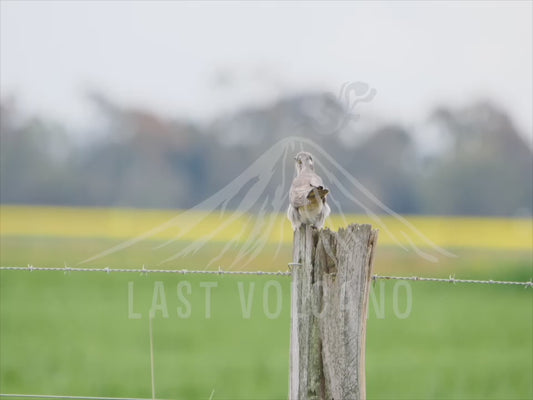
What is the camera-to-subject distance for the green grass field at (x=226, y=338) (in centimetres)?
1161

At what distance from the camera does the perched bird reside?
482 cm

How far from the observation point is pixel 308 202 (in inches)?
192

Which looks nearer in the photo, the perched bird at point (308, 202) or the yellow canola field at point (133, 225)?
the perched bird at point (308, 202)

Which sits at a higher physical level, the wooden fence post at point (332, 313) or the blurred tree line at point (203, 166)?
the blurred tree line at point (203, 166)

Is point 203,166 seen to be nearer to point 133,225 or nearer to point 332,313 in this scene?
point 133,225

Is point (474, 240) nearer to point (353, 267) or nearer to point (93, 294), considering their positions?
point (93, 294)

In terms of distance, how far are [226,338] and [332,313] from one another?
1135 cm

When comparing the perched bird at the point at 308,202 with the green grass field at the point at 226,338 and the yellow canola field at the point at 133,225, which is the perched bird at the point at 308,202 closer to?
the green grass field at the point at 226,338

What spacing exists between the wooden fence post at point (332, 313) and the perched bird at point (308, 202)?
0.28 m

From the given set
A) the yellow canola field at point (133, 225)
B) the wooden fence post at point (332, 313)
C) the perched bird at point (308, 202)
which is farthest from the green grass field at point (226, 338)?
the yellow canola field at point (133, 225)

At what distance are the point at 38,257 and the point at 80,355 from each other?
14752 mm

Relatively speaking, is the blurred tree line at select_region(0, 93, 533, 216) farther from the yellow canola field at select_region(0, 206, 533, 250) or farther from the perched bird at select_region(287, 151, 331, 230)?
the perched bird at select_region(287, 151, 331, 230)

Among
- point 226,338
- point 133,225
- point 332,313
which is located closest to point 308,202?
point 332,313

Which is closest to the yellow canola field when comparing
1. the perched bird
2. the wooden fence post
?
the perched bird
